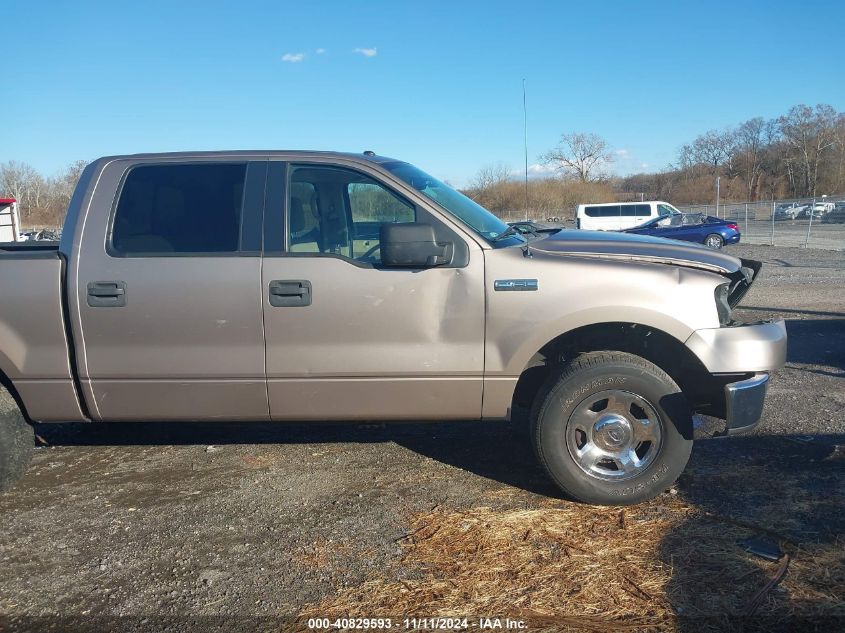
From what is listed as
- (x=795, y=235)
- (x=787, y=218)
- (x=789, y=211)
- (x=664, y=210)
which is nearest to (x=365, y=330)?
(x=664, y=210)

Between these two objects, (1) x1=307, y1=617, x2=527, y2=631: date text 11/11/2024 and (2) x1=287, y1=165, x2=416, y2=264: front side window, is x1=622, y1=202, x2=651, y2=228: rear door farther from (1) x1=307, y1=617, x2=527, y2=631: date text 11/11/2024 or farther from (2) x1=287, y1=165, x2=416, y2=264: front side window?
(1) x1=307, y1=617, x2=527, y2=631: date text 11/11/2024

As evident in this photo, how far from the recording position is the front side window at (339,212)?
13.3ft

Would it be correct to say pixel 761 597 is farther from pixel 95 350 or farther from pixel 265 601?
pixel 95 350

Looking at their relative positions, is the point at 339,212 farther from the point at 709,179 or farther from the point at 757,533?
the point at 709,179

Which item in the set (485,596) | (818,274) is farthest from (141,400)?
(818,274)

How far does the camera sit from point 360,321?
387 centimetres

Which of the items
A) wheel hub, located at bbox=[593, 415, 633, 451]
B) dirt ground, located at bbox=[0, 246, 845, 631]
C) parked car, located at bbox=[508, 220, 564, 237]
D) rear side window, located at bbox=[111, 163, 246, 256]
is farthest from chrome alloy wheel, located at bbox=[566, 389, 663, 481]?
rear side window, located at bbox=[111, 163, 246, 256]

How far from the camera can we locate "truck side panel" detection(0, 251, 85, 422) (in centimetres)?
395

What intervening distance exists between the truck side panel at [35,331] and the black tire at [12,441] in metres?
0.10

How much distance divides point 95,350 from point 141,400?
0.38 metres

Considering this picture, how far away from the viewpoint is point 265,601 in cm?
307

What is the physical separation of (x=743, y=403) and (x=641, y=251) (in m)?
0.98

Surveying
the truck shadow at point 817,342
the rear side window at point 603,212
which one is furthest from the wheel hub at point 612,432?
the rear side window at point 603,212

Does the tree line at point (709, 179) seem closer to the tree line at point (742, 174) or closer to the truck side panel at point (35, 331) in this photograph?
the tree line at point (742, 174)
